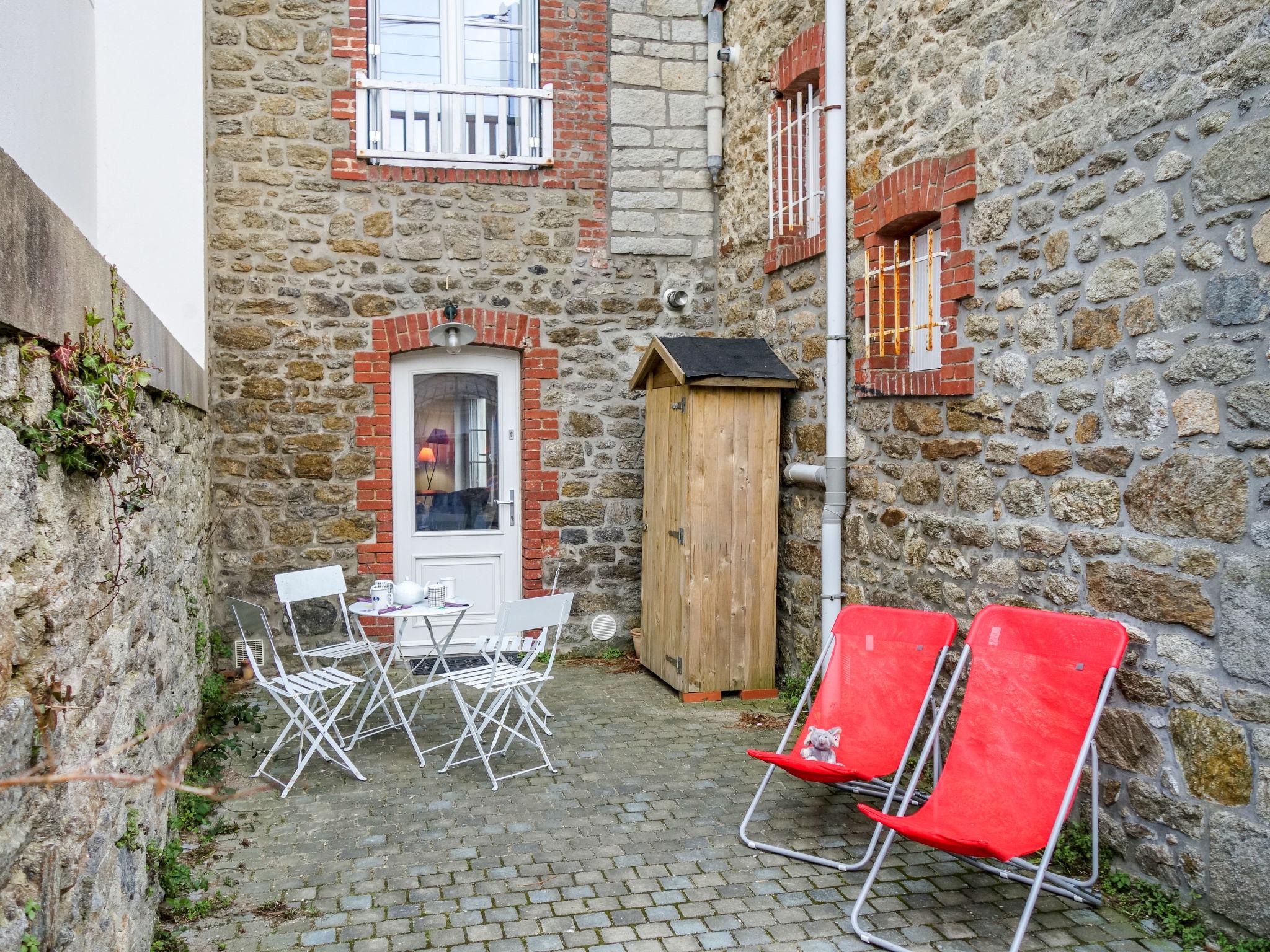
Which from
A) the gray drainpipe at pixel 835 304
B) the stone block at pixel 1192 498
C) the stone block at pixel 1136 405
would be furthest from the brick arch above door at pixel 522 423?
the stone block at pixel 1192 498

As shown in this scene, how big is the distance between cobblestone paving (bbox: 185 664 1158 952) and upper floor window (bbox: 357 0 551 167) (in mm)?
4291

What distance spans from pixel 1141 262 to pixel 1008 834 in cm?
206

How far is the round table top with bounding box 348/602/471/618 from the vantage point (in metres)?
5.25

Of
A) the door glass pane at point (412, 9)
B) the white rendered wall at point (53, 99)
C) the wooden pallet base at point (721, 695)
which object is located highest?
the door glass pane at point (412, 9)

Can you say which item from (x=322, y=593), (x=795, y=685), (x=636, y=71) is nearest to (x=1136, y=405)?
(x=795, y=685)

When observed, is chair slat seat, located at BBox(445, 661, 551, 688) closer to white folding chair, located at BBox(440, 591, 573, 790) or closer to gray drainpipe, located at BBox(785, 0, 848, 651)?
white folding chair, located at BBox(440, 591, 573, 790)

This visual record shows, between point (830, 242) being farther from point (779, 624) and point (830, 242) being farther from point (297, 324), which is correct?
point (297, 324)

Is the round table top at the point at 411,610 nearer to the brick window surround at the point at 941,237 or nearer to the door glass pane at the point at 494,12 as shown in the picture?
the brick window surround at the point at 941,237

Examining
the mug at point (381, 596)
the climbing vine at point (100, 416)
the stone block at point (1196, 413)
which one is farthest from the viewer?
the mug at point (381, 596)

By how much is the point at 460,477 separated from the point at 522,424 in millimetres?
602

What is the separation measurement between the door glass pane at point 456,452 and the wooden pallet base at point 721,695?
7.11 feet

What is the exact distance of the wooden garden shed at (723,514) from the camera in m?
6.20

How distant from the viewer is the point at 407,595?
5484 millimetres

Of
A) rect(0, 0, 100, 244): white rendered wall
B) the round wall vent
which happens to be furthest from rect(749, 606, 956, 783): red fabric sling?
rect(0, 0, 100, 244): white rendered wall
